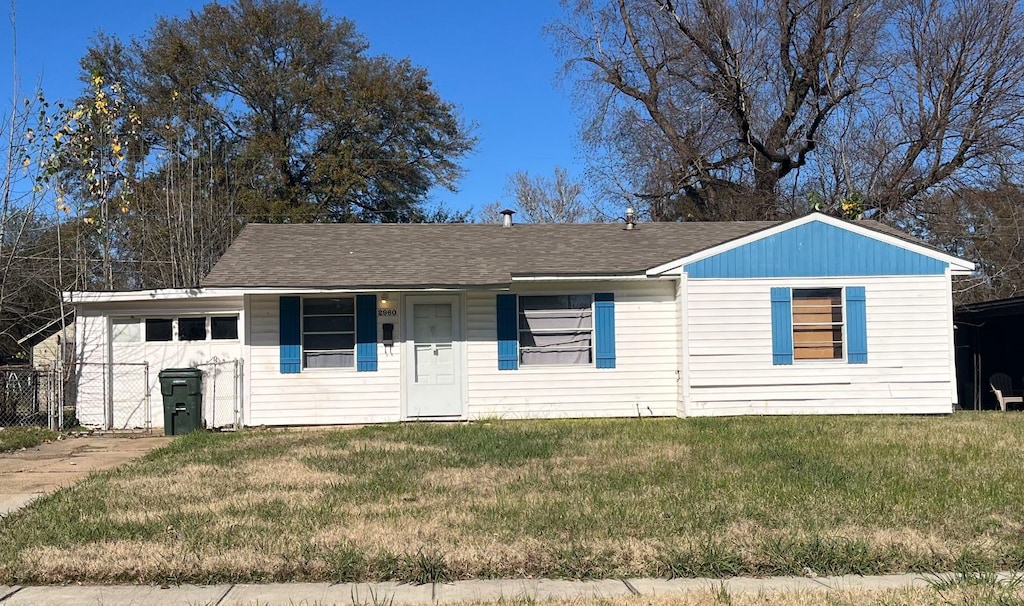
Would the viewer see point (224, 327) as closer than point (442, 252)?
Yes

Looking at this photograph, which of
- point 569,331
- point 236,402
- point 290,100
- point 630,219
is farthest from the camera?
point 290,100

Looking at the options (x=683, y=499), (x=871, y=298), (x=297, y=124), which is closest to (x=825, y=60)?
(x=871, y=298)

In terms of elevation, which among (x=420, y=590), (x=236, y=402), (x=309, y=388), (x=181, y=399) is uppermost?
(x=309, y=388)

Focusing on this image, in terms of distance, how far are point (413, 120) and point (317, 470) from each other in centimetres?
2303

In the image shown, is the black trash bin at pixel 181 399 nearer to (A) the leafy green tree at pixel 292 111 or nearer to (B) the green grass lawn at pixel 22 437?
(B) the green grass lawn at pixel 22 437

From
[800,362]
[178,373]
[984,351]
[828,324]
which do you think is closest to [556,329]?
[800,362]

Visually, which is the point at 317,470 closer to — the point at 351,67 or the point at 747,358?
the point at 747,358

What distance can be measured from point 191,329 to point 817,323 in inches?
418

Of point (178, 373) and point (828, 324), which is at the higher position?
point (828, 324)

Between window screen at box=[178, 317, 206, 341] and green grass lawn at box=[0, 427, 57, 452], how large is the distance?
2.52 m

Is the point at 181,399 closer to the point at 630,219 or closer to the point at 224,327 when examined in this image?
the point at 224,327

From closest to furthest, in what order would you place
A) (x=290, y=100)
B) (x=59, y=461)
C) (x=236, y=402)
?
(x=59, y=461) → (x=236, y=402) → (x=290, y=100)

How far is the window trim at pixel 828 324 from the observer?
1403 cm

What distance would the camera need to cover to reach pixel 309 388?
13.8 meters
